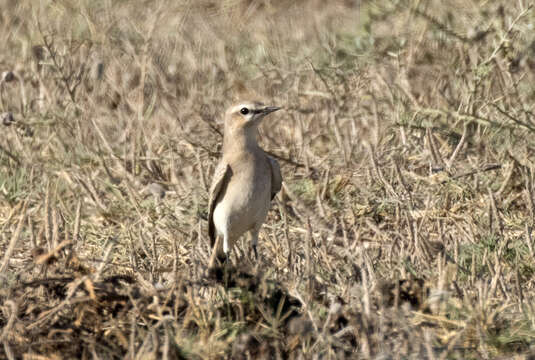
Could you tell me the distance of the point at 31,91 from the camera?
840 centimetres

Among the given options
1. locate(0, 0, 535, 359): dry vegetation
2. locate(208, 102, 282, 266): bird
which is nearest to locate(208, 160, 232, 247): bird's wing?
locate(208, 102, 282, 266): bird

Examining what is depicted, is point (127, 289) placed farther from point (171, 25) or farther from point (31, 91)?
point (171, 25)

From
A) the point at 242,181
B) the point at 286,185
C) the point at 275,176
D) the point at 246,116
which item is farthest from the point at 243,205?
the point at 286,185

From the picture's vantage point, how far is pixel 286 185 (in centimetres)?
661

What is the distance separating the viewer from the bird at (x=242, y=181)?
5523 mm

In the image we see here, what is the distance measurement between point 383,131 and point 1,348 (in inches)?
153

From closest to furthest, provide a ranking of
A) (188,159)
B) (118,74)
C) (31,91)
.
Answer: (188,159) < (31,91) < (118,74)

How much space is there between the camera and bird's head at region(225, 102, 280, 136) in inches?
223

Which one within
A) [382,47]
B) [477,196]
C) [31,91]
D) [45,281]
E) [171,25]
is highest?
[171,25]

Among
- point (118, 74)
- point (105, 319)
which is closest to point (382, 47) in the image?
point (118, 74)

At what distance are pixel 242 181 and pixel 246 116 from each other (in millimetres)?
439

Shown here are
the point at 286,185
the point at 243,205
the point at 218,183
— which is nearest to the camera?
the point at 243,205

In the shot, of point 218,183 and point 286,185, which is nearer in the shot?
point 218,183

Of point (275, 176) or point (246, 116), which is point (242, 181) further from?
point (246, 116)
